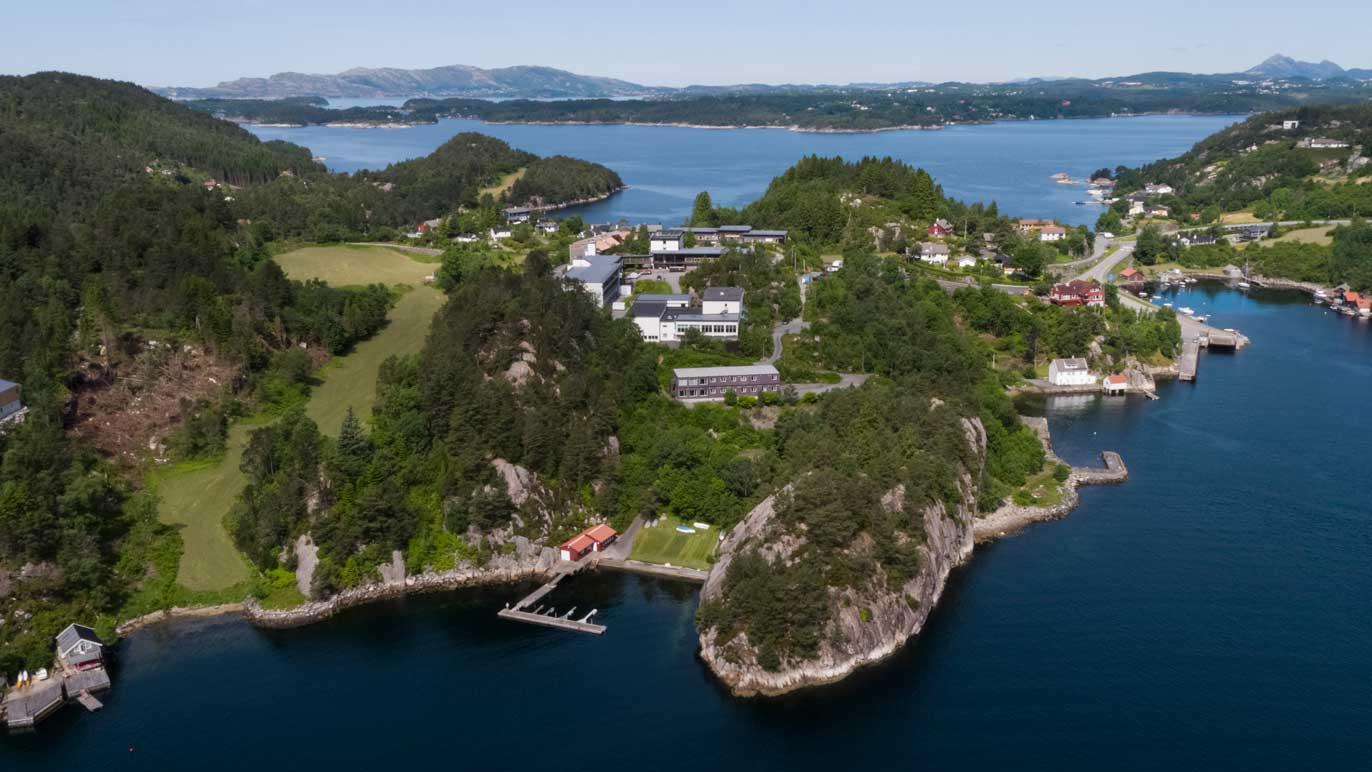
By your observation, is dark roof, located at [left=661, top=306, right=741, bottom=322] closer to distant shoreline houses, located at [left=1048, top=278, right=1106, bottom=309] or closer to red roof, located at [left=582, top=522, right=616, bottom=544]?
red roof, located at [left=582, top=522, right=616, bottom=544]

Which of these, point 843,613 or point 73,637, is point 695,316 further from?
point 73,637

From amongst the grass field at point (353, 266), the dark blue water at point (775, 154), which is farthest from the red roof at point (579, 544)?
the dark blue water at point (775, 154)

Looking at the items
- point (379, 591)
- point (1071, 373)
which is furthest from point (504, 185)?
point (379, 591)

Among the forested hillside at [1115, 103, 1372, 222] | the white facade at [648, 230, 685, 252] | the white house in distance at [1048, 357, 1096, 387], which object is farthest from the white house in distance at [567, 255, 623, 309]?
the forested hillside at [1115, 103, 1372, 222]

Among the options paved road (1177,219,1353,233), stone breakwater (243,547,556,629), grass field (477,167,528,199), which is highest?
grass field (477,167,528,199)

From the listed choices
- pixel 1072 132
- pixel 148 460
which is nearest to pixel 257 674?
pixel 148 460

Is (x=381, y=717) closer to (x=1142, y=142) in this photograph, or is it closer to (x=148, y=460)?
(x=148, y=460)

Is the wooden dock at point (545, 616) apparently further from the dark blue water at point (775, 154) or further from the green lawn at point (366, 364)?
the dark blue water at point (775, 154)
